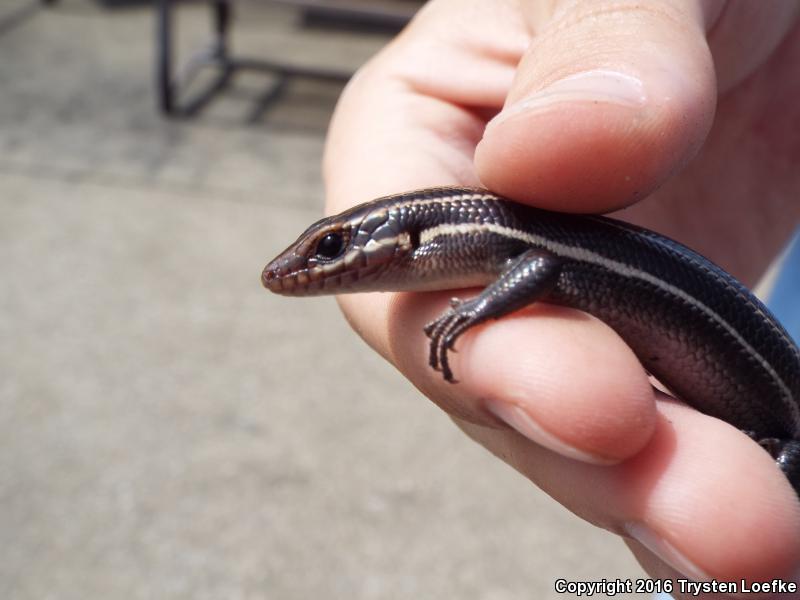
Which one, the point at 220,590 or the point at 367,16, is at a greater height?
the point at 367,16

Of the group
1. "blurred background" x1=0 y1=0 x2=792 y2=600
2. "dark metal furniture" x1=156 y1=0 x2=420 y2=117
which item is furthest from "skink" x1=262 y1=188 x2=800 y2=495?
"dark metal furniture" x1=156 y1=0 x2=420 y2=117

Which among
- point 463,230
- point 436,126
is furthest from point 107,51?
point 463,230

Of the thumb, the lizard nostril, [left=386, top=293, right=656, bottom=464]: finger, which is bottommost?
the lizard nostril

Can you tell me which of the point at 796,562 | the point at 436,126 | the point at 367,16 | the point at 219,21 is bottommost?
the point at 219,21

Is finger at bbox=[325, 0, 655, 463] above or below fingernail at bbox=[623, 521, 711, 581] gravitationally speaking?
above

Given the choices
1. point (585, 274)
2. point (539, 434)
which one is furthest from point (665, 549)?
point (585, 274)

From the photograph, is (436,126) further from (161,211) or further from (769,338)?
(161,211)

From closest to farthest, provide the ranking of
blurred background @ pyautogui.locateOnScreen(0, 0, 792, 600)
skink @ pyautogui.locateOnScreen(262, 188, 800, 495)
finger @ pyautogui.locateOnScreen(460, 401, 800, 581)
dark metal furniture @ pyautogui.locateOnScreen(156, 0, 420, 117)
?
1. finger @ pyautogui.locateOnScreen(460, 401, 800, 581)
2. skink @ pyautogui.locateOnScreen(262, 188, 800, 495)
3. blurred background @ pyautogui.locateOnScreen(0, 0, 792, 600)
4. dark metal furniture @ pyautogui.locateOnScreen(156, 0, 420, 117)

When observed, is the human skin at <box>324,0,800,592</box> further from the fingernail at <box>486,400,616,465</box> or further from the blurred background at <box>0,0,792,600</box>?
the blurred background at <box>0,0,792,600</box>
